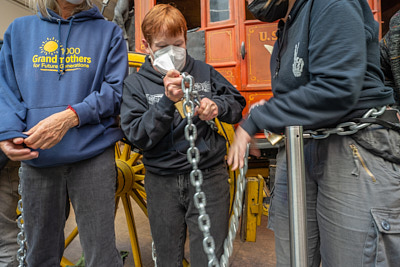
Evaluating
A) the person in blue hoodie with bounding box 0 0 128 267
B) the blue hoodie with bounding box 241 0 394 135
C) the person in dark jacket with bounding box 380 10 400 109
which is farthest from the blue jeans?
the person in dark jacket with bounding box 380 10 400 109

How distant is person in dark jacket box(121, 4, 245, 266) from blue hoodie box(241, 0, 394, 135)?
37 cm

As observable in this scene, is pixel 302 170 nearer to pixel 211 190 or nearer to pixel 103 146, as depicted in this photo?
pixel 211 190

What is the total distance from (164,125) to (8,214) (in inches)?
37.5

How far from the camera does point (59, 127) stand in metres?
1.02

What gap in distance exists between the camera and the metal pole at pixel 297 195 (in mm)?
691

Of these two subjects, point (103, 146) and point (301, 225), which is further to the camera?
point (103, 146)

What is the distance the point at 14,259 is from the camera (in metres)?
1.31

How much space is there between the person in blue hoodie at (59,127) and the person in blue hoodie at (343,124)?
61 cm

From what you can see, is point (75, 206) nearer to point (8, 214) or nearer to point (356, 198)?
point (8, 214)

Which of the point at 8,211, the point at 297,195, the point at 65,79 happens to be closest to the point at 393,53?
the point at 297,195

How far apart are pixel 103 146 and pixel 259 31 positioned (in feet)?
6.07

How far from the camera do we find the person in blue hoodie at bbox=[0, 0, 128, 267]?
1065 mm

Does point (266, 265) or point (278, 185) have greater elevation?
point (278, 185)

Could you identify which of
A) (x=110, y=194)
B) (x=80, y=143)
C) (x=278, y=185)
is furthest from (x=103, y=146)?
(x=278, y=185)
